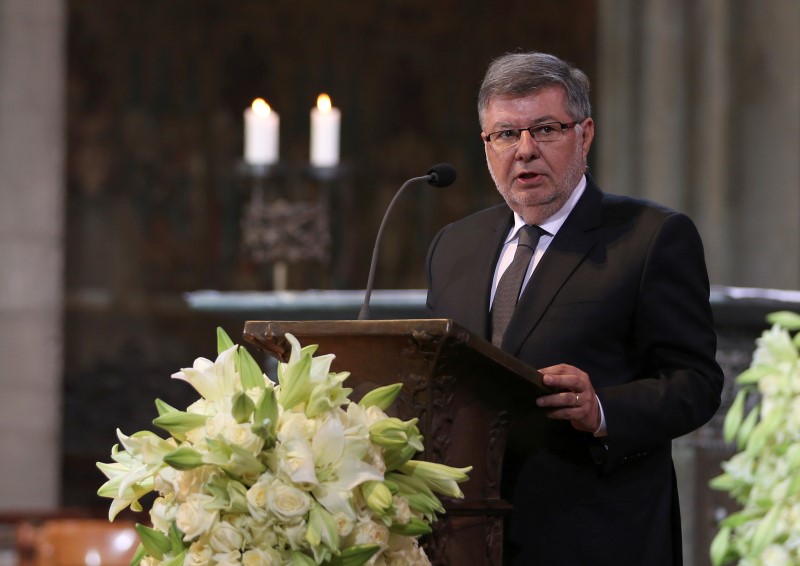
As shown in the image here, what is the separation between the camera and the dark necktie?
2.58 m

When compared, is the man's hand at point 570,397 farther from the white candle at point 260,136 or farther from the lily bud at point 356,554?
the white candle at point 260,136

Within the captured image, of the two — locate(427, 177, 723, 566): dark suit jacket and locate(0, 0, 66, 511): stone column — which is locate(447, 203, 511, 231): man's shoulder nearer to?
locate(427, 177, 723, 566): dark suit jacket

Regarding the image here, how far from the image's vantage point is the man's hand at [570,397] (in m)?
2.22

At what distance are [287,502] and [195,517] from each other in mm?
137

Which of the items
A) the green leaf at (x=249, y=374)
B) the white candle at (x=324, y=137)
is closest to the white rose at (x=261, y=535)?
the green leaf at (x=249, y=374)

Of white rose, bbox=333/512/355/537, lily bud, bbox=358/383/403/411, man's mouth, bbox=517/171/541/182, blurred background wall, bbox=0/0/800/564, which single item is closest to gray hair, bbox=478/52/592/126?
man's mouth, bbox=517/171/541/182

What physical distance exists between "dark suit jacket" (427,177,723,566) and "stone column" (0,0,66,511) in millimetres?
4384

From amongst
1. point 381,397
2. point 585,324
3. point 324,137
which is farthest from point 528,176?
point 324,137

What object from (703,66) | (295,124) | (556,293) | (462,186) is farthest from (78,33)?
(556,293)

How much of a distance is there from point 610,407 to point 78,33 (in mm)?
5692

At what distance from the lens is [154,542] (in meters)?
2.01

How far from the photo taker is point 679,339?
8.14ft

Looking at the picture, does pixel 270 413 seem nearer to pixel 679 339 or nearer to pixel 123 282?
pixel 679 339

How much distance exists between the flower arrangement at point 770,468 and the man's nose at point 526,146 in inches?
39.5
